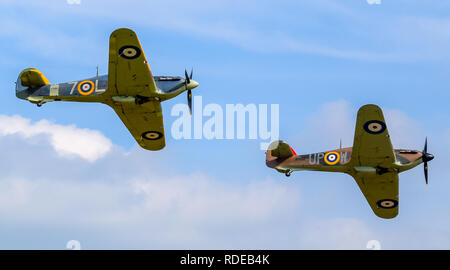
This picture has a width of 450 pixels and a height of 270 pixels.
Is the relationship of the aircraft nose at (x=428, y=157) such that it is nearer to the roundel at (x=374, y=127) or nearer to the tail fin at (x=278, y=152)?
the roundel at (x=374, y=127)

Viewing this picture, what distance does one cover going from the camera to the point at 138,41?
118 ft

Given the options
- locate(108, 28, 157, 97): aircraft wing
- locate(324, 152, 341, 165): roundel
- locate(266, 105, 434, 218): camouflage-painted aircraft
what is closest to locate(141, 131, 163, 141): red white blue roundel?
locate(108, 28, 157, 97): aircraft wing

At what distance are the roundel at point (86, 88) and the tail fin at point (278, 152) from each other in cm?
856

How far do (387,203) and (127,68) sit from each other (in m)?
14.0

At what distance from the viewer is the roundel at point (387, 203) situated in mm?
40812

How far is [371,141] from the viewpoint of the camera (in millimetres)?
36219

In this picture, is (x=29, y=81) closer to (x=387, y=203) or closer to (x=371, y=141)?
(x=371, y=141)

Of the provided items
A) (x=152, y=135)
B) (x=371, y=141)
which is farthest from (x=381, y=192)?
(x=152, y=135)

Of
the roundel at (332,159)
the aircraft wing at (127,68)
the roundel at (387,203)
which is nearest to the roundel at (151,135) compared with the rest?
the aircraft wing at (127,68)
